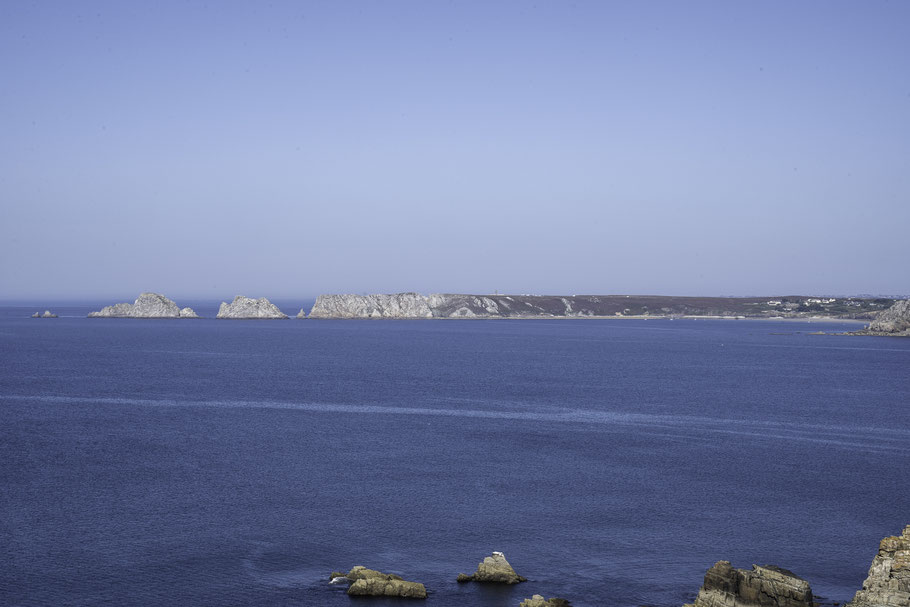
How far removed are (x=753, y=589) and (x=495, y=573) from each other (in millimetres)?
7475

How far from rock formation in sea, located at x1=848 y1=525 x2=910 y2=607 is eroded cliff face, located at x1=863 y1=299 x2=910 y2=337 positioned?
14630 cm

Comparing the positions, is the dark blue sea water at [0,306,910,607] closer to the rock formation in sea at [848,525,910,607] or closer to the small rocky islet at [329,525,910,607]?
the small rocky islet at [329,525,910,607]

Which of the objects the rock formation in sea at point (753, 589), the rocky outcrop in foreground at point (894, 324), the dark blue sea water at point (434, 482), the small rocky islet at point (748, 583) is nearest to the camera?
the small rocky islet at point (748, 583)

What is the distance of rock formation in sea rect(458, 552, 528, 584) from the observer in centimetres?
2533

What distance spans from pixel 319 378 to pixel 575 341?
215ft

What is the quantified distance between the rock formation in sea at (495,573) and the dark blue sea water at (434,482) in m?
0.52

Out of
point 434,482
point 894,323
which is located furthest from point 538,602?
point 894,323

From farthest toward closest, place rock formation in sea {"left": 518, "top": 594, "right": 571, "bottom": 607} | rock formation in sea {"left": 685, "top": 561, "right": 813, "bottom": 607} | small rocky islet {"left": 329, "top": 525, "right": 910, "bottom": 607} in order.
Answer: rock formation in sea {"left": 518, "top": 594, "right": 571, "bottom": 607}, rock formation in sea {"left": 685, "top": 561, "right": 813, "bottom": 607}, small rocky islet {"left": 329, "top": 525, "right": 910, "bottom": 607}

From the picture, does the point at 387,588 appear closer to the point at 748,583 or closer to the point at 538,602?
the point at 538,602

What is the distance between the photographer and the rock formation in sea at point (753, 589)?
21.0 m

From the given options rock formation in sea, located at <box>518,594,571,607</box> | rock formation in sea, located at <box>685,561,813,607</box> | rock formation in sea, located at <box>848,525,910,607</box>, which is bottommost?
rock formation in sea, located at <box>518,594,571,607</box>

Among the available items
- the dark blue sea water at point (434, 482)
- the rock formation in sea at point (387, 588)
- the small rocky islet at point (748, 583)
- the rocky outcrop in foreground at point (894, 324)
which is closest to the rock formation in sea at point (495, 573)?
the small rocky islet at point (748, 583)

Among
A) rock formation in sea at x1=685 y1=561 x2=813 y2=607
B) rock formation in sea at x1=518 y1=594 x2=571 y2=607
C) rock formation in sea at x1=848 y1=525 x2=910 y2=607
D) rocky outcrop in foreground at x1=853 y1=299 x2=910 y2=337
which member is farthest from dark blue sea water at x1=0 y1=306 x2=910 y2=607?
rocky outcrop in foreground at x1=853 y1=299 x2=910 y2=337

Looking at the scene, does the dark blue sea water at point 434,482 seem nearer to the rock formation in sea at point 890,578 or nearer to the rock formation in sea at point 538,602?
the rock formation in sea at point 538,602
